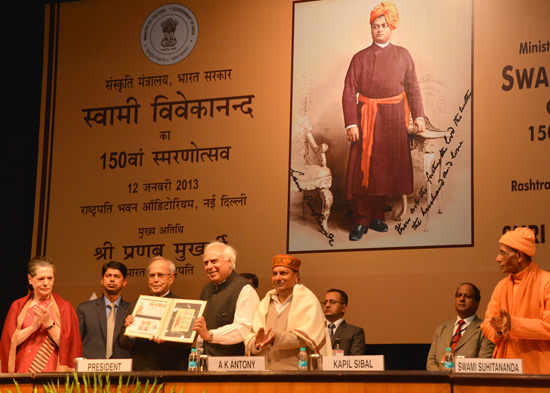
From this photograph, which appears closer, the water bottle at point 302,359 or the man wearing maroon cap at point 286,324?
the water bottle at point 302,359

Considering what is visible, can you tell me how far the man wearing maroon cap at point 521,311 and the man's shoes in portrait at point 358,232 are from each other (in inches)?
56.1

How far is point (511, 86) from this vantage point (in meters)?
5.71

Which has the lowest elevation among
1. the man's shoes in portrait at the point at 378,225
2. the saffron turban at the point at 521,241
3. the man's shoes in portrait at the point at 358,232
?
the saffron turban at the point at 521,241

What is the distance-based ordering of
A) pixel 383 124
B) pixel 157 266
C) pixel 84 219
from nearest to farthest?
pixel 157 266
pixel 383 124
pixel 84 219

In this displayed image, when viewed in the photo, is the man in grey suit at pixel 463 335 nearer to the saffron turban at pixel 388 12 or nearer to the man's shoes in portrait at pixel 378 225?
the man's shoes in portrait at pixel 378 225

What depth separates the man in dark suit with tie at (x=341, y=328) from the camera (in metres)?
5.35

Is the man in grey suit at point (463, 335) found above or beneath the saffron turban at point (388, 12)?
beneath

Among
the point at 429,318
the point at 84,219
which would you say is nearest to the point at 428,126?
the point at 429,318

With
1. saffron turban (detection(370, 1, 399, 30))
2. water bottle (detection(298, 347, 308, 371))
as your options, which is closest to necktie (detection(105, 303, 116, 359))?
water bottle (detection(298, 347, 308, 371))

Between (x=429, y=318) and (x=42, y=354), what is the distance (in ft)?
8.00

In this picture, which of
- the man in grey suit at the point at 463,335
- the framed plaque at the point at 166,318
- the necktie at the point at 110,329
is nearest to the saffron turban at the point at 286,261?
the framed plaque at the point at 166,318

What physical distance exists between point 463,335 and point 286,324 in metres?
1.09

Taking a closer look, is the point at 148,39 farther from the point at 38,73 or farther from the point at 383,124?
the point at 383,124

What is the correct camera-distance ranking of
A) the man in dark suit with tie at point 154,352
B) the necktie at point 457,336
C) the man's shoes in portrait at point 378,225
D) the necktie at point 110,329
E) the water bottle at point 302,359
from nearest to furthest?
1. the water bottle at point 302,359
2. the man in dark suit with tie at point 154,352
3. the necktie at point 457,336
4. the necktie at point 110,329
5. the man's shoes in portrait at point 378,225
